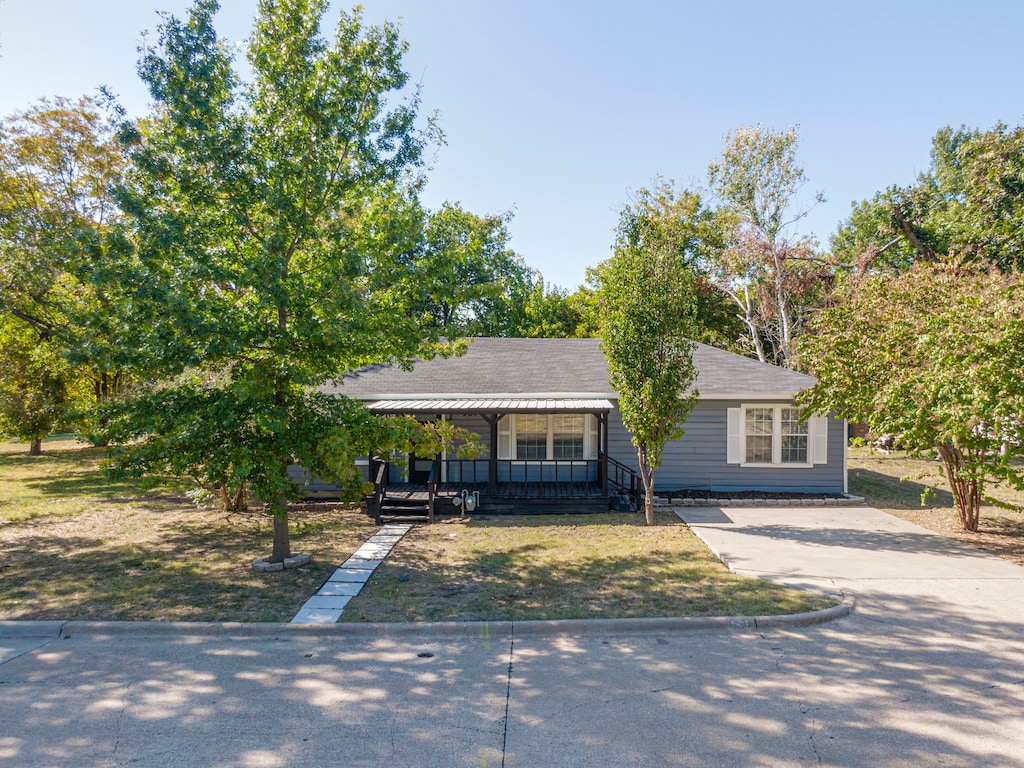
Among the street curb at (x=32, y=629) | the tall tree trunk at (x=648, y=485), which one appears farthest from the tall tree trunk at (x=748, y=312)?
the street curb at (x=32, y=629)

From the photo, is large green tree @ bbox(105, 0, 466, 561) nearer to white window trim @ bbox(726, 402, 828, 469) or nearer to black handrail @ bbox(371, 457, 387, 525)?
black handrail @ bbox(371, 457, 387, 525)

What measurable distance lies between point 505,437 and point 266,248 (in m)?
8.01

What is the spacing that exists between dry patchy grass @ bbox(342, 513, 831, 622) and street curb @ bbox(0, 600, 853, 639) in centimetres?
Result: 18

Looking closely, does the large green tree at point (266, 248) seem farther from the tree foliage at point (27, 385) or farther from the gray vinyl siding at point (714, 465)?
the tree foliage at point (27, 385)

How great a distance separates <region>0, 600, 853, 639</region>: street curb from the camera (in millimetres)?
5914

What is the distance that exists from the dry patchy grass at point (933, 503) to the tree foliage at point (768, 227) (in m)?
7.36

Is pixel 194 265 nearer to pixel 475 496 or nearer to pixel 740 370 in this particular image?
pixel 475 496

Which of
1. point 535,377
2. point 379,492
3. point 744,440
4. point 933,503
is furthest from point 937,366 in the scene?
point 379,492

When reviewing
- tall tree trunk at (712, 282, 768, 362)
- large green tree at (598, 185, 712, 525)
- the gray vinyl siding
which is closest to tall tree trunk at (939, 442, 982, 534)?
the gray vinyl siding

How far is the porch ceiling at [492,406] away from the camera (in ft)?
39.1

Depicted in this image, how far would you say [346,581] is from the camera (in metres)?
7.54

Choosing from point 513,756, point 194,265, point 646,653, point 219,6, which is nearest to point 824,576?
point 646,653

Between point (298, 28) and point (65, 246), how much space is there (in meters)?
4.00

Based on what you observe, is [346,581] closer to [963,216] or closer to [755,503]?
[755,503]
